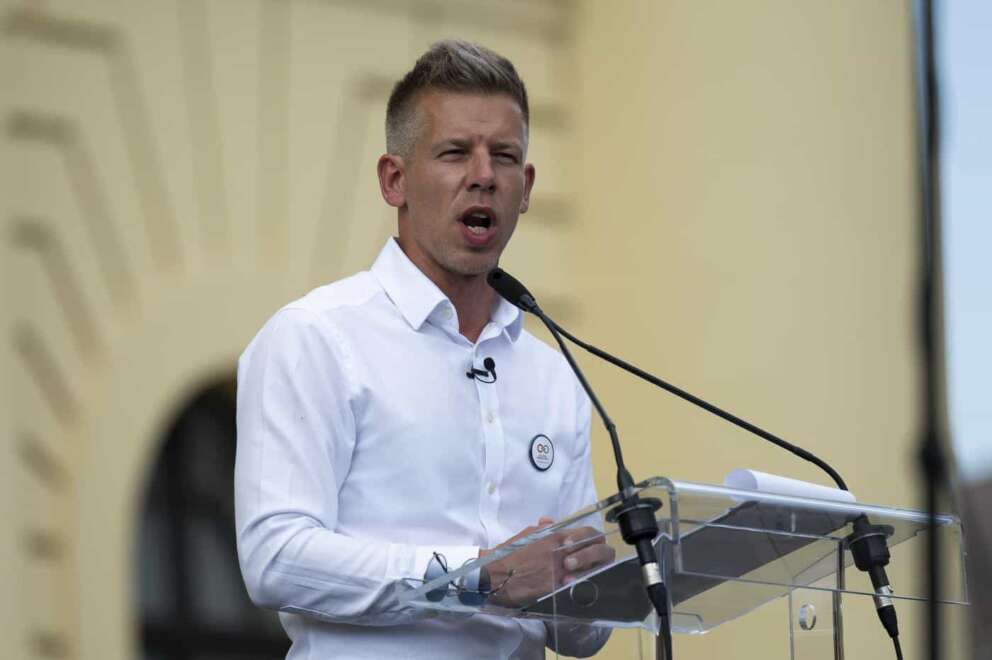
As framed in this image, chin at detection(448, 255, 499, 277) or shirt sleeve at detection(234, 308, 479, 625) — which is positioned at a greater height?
chin at detection(448, 255, 499, 277)

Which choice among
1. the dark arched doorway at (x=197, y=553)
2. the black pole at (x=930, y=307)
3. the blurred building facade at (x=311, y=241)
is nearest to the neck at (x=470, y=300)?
the black pole at (x=930, y=307)

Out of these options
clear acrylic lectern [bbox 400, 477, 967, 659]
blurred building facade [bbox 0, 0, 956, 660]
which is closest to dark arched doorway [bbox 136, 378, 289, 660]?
blurred building facade [bbox 0, 0, 956, 660]

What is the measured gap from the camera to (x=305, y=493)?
2641mm

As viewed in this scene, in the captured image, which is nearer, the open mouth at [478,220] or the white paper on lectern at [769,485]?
the white paper on lectern at [769,485]

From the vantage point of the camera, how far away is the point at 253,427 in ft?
8.87

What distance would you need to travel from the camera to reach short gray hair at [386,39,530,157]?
10.0ft

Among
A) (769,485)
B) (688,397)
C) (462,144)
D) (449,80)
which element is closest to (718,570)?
(769,485)

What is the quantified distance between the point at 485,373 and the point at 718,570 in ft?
2.26

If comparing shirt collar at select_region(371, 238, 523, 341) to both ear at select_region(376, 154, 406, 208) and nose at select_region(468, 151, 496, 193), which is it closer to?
ear at select_region(376, 154, 406, 208)

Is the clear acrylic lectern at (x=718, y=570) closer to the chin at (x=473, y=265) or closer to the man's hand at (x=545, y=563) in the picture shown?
the man's hand at (x=545, y=563)

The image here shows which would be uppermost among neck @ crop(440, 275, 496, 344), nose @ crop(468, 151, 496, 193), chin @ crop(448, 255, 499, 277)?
nose @ crop(468, 151, 496, 193)

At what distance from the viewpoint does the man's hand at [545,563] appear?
7.90 ft

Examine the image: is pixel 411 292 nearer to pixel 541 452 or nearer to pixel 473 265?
pixel 473 265

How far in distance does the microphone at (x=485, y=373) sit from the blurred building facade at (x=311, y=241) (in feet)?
10.9
